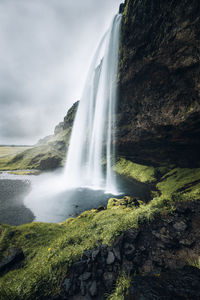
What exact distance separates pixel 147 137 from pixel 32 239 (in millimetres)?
25341

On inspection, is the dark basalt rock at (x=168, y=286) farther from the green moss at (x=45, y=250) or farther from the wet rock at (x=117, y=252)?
the green moss at (x=45, y=250)

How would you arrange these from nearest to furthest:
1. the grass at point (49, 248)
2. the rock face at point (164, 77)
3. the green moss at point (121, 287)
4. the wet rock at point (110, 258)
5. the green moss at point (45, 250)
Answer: the green moss at point (121, 287), the grass at point (49, 248), the green moss at point (45, 250), the wet rock at point (110, 258), the rock face at point (164, 77)

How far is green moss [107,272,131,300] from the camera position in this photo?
3.85 m

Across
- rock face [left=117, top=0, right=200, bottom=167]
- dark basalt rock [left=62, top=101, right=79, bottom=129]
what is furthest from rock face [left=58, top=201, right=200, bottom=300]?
dark basalt rock [left=62, top=101, right=79, bottom=129]

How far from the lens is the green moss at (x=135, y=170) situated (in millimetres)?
29600

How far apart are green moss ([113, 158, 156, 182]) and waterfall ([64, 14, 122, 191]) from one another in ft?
12.6

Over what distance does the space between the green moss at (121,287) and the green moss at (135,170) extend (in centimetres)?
2602

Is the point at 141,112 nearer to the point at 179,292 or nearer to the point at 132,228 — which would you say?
the point at 132,228

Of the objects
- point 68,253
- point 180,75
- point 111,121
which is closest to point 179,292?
point 68,253

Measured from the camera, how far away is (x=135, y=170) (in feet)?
117

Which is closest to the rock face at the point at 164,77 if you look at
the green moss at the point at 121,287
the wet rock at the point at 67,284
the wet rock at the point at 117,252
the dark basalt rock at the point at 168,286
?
the dark basalt rock at the point at 168,286

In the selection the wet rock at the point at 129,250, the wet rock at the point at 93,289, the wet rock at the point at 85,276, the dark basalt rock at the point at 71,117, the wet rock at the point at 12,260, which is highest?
the dark basalt rock at the point at 71,117

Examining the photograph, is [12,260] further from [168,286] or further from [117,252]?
[168,286]

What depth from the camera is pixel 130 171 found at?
37.2m
